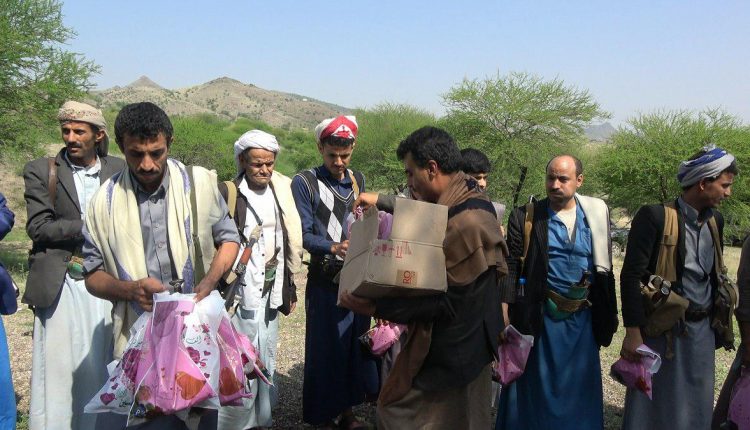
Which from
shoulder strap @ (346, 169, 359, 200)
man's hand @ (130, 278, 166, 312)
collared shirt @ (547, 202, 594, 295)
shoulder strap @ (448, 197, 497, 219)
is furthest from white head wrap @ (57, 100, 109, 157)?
collared shirt @ (547, 202, 594, 295)

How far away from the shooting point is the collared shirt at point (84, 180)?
366 cm

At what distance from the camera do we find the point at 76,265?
3506 millimetres

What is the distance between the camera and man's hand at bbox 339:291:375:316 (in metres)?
2.54

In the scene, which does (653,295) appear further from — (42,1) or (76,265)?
(42,1)

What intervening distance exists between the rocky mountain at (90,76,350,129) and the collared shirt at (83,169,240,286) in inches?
3301

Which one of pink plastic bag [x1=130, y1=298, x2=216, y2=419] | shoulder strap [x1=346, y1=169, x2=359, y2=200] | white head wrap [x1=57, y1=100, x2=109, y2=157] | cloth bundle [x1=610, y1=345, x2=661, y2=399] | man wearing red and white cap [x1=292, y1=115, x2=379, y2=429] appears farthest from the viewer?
shoulder strap [x1=346, y1=169, x2=359, y2=200]

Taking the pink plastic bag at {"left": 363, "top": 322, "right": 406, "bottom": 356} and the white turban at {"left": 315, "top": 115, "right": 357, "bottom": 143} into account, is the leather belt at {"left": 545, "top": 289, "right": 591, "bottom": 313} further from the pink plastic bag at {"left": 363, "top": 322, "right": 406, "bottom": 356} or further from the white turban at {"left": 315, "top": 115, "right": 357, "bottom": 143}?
the white turban at {"left": 315, "top": 115, "right": 357, "bottom": 143}

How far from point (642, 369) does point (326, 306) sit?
208cm

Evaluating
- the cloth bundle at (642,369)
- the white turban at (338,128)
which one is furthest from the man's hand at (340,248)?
the cloth bundle at (642,369)

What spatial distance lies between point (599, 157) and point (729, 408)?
2732 centimetres

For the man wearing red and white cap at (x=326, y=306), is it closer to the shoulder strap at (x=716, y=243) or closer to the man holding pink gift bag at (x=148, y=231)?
the man holding pink gift bag at (x=148, y=231)

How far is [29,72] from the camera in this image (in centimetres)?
1469

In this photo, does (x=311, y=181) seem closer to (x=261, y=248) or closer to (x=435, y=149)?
(x=261, y=248)

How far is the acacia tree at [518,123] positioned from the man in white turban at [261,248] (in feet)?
74.2
